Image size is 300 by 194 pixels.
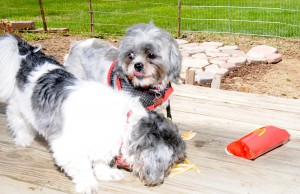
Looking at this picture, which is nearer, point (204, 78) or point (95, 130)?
point (95, 130)

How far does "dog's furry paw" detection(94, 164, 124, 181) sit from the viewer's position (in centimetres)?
336

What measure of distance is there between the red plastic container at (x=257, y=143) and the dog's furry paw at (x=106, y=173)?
1.08 metres

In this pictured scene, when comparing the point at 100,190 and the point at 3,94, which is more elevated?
the point at 3,94

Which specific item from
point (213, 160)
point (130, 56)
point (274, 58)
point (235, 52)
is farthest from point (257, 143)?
point (235, 52)

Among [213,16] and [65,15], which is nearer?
[213,16]

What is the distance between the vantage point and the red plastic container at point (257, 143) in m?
3.62

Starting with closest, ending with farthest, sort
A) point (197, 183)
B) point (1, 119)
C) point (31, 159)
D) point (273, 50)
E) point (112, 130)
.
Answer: point (112, 130), point (197, 183), point (31, 159), point (1, 119), point (273, 50)

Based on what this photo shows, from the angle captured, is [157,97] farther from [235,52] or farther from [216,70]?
[235,52]

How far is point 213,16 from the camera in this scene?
35.7ft

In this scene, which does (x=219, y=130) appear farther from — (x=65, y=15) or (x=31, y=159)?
(x=65, y=15)

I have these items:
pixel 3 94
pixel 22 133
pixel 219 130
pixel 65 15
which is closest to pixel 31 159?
pixel 22 133

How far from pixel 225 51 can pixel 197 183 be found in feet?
17.7

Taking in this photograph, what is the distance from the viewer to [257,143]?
3.65 metres

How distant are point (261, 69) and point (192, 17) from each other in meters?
4.08
